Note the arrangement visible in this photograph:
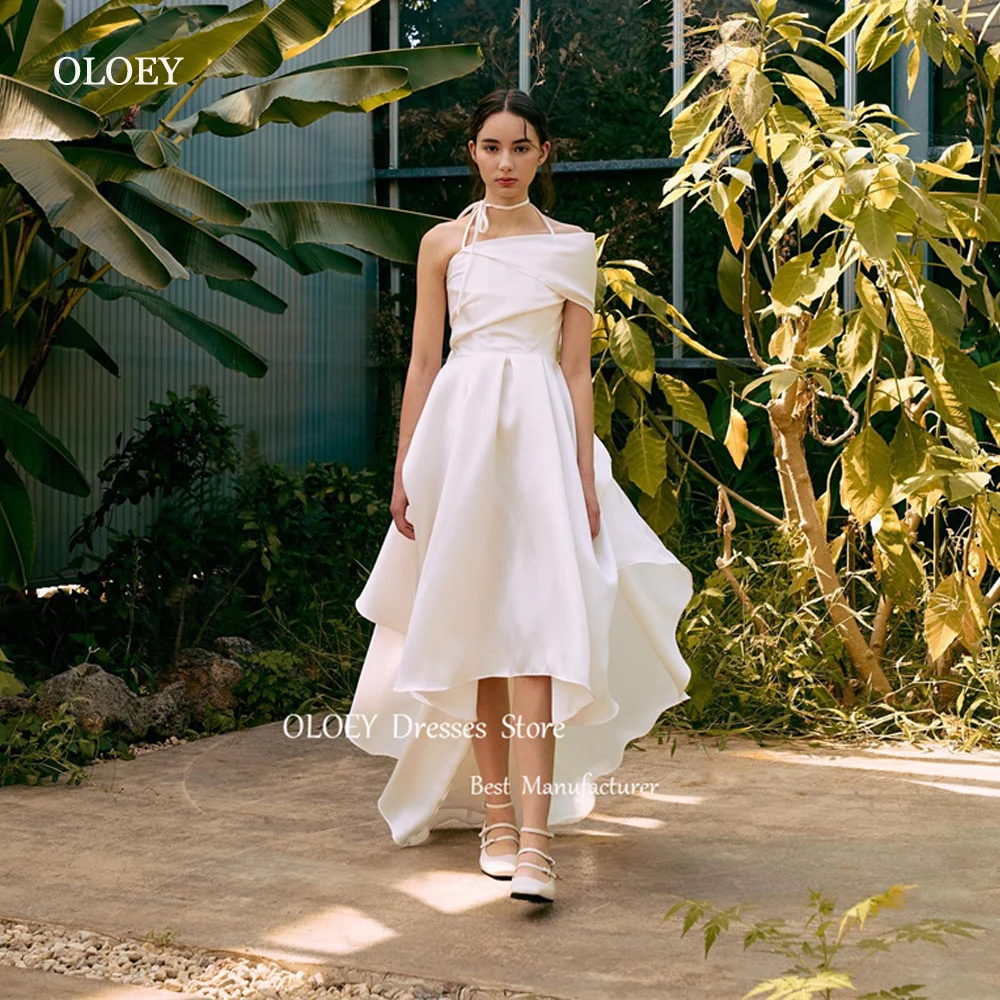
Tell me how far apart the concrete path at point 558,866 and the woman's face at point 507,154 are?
150 centimetres

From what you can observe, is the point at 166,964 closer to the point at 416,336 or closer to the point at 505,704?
the point at 505,704

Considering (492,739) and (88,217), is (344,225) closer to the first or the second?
(88,217)

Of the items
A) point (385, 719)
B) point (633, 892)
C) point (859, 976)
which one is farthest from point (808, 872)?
point (385, 719)

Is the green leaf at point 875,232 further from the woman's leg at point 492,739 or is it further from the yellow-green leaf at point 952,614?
the woman's leg at point 492,739

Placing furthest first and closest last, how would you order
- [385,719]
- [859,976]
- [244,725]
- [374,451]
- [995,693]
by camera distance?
[374,451] < [244,725] < [995,693] < [385,719] < [859,976]

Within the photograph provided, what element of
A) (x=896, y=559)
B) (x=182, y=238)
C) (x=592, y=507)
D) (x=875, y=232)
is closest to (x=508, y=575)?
(x=592, y=507)

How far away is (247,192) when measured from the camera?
23.2 feet

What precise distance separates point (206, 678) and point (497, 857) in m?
2.19

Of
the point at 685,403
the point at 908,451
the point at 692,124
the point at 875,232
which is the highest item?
the point at 692,124

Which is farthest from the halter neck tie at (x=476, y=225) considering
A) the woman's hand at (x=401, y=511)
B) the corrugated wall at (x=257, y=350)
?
the corrugated wall at (x=257, y=350)

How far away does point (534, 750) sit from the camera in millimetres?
2947

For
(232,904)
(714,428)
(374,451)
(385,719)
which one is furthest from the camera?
(374,451)

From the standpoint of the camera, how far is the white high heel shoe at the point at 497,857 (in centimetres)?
301

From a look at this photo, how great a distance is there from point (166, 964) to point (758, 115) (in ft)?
9.17
